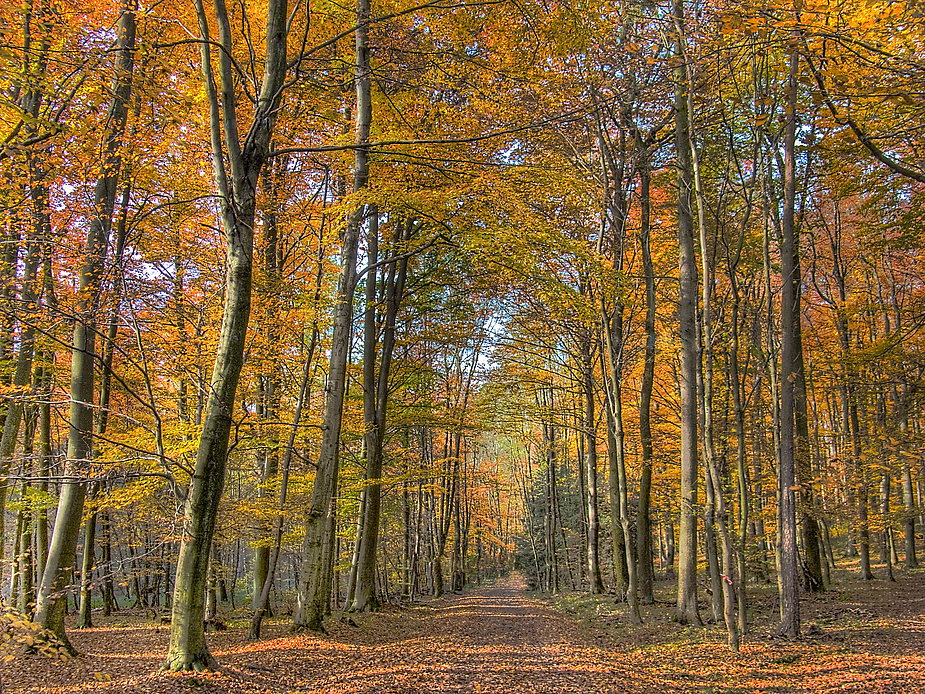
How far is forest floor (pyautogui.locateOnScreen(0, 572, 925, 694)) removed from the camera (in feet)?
19.6

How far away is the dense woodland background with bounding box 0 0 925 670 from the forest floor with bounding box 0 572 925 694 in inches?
22.5

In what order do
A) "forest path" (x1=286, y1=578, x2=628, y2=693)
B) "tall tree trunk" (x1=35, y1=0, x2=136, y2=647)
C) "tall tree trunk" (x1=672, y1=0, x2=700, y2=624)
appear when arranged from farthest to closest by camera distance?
"tall tree trunk" (x1=672, y1=0, x2=700, y2=624) < "tall tree trunk" (x1=35, y1=0, x2=136, y2=647) < "forest path" (x1=286, y1=578, x2=628, y2=693)

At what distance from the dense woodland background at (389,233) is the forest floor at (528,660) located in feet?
1.87

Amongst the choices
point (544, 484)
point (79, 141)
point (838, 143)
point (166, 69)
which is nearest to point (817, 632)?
point (838, 143)

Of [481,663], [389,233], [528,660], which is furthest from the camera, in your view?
[389,233]

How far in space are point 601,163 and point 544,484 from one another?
2175 cm

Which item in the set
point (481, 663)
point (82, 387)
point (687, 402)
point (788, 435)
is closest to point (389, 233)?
point (82, 387)

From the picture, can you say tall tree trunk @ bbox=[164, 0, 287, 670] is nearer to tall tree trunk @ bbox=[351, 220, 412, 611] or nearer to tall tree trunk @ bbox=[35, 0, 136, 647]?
tall tree trunk @ bbox=[35, 0, 136, 647]

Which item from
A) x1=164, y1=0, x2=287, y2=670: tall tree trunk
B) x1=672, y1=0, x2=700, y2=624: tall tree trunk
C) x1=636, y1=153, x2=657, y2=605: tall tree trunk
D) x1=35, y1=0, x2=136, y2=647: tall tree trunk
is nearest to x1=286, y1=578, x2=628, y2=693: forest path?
x1=164, y1=0, x2=287, y2=670: tall tree trunk

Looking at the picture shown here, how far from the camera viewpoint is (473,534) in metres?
34.1

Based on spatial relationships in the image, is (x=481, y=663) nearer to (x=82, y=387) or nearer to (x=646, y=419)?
(x=82, y=387)

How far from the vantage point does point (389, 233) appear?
558 inches

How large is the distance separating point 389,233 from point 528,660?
393 inches

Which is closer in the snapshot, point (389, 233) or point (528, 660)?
point (528, 660)
